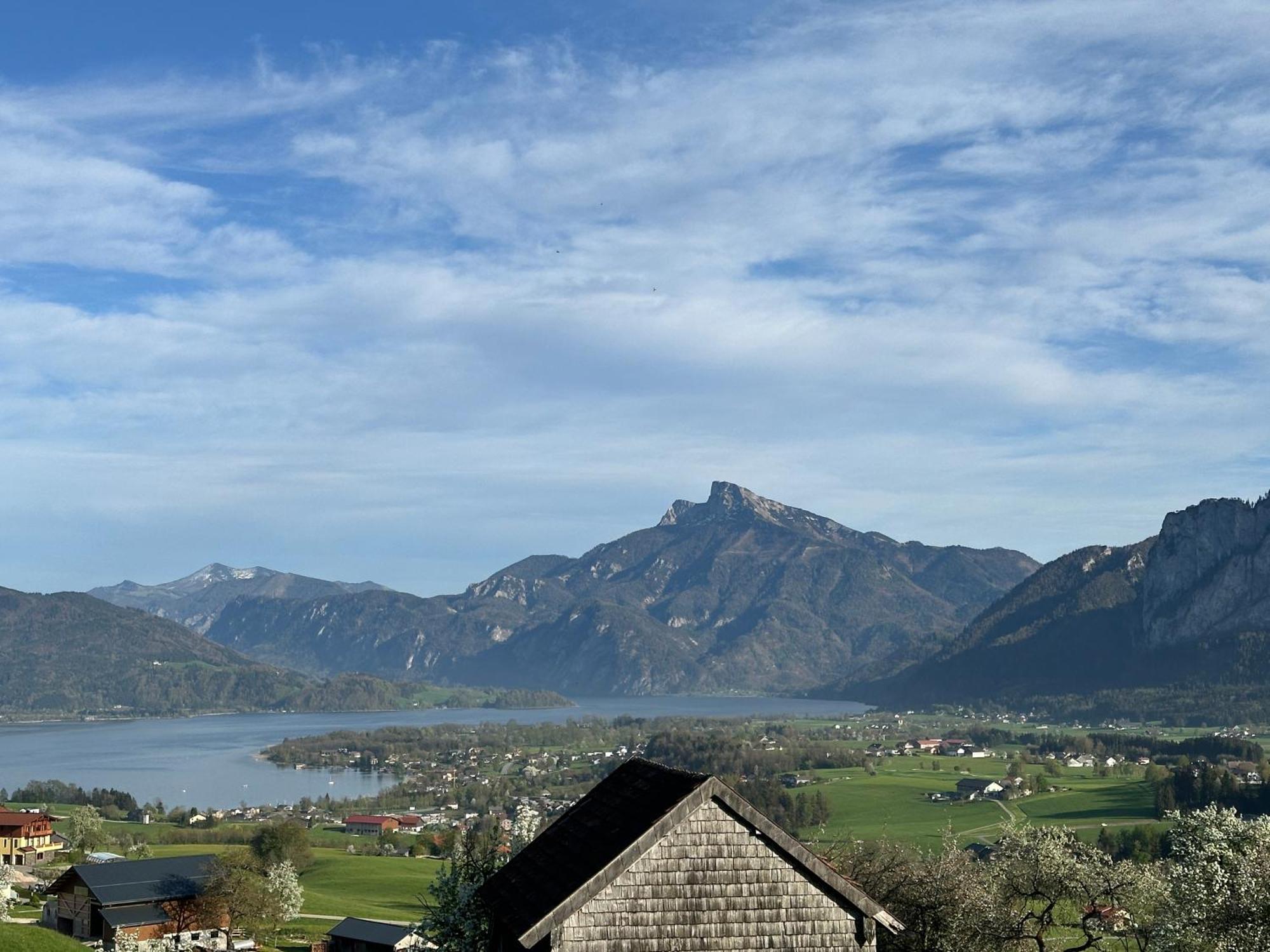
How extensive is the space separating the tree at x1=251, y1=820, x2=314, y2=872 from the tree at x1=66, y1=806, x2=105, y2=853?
57.9 ft

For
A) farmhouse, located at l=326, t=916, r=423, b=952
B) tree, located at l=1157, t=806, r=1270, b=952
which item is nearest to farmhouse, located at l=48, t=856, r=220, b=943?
farmhouse, located at l=326, t=916, r=423, b=952

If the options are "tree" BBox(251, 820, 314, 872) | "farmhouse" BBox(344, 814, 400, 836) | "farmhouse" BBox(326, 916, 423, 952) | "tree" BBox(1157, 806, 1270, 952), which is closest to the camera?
"tree" BBox(1157, 806, 1270, 952)

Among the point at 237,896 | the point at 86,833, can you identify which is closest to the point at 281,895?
the point at 237,896

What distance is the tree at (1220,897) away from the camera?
23.5m

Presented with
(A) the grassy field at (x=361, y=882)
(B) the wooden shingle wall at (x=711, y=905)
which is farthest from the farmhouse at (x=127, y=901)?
(B) the wooden shingle wall at (x=711, y=905)

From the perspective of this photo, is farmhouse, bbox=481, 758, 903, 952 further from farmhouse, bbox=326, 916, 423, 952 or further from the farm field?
the farm field

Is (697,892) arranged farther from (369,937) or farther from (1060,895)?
(369,937)

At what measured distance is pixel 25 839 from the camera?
9112 centimetres

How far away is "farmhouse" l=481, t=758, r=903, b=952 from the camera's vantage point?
20453mm

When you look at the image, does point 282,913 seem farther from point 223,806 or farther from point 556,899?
point 223,806

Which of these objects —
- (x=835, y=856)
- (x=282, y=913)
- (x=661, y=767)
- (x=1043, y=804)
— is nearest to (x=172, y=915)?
(x=282, y=913)

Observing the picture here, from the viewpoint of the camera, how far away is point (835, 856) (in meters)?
32.9

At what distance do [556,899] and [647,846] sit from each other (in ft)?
5.85

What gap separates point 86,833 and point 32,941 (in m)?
71.7
